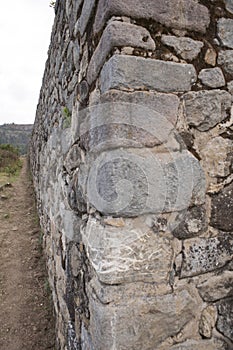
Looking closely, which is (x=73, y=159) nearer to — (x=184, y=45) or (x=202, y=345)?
(x=184, y=45)

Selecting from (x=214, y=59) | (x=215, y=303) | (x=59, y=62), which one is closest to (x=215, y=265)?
(x=215, y=303)

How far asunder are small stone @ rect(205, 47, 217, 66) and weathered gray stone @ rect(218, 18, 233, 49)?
0.25 ft

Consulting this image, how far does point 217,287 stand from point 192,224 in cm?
33

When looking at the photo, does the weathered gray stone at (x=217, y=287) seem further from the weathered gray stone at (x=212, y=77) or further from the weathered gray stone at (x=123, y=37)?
the weathered gray stone at (x=123, y=37)

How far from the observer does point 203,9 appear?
1.27 meters

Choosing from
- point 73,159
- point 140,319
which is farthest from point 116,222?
point 73,159

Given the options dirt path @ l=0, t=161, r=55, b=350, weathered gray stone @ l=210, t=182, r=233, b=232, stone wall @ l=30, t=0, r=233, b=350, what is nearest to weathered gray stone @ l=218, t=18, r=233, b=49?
stone wall @ l=30, t=0, r=233, b=350

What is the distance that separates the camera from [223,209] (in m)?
1.31

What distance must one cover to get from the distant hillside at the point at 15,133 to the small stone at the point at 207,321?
4259 centimetres

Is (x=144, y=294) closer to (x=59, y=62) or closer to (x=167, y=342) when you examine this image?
(x=167, y=342)

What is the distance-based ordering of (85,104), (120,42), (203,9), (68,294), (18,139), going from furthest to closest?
1. (18,139)
2. (68,294)
3. (85,104)
4. (203,9)
5. (120,42)

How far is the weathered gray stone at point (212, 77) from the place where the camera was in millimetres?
1268

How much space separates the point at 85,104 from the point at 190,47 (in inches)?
24.0

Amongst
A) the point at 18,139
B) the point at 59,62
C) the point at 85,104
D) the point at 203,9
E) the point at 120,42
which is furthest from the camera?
the point at 18,139
